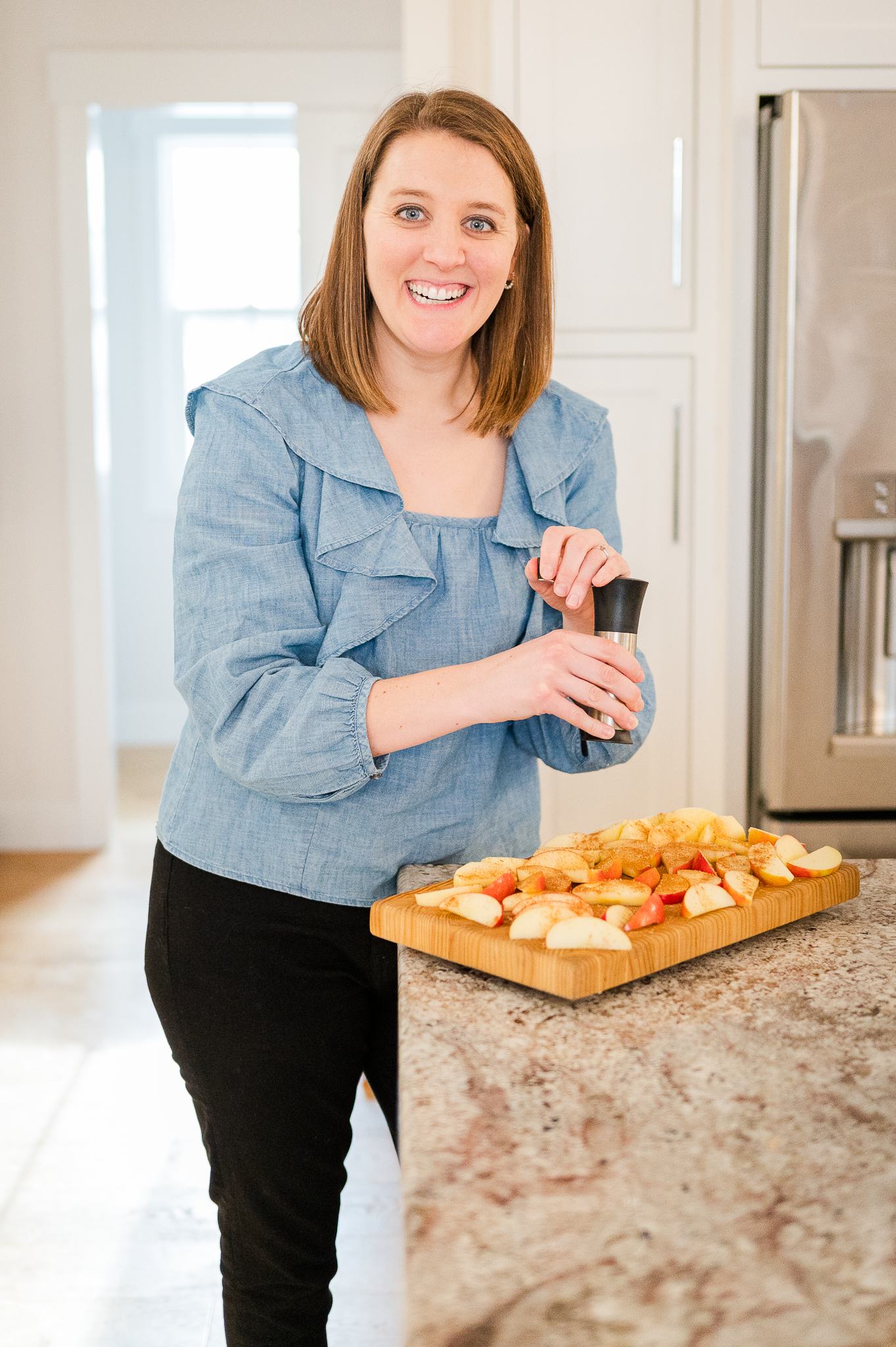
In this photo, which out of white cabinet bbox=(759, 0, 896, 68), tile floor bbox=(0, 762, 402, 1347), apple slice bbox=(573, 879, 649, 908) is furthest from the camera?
white cabinet bbox=(759, 0, 896, 68)

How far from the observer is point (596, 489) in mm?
1279

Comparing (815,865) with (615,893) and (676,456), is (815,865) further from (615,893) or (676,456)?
(676,456)

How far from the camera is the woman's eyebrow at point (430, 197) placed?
43.1 inches

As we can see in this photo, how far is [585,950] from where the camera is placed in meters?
0.80

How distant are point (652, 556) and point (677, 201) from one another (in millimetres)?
591

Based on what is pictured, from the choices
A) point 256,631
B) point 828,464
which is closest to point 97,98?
point 828,464

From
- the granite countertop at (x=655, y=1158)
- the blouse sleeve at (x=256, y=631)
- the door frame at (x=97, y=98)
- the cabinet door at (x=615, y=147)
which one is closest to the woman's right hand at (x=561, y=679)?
the blouse sleeve at (x=256, y=631)

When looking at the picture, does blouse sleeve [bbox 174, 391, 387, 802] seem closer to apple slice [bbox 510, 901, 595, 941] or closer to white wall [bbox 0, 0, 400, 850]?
apple slice [bbox 510, 901, 595, 941]

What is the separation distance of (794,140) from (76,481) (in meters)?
2.82

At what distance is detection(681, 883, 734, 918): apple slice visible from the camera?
880 mm

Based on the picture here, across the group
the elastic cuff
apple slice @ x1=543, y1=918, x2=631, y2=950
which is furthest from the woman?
apple slice @ x1=543, y1=918, x2=631, y2=950

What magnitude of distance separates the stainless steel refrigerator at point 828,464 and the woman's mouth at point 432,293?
0.92 m

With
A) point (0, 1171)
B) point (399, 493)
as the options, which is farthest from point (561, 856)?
point (0, 1171)

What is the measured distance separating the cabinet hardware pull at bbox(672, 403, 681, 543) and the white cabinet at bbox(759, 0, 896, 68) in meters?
0.56
